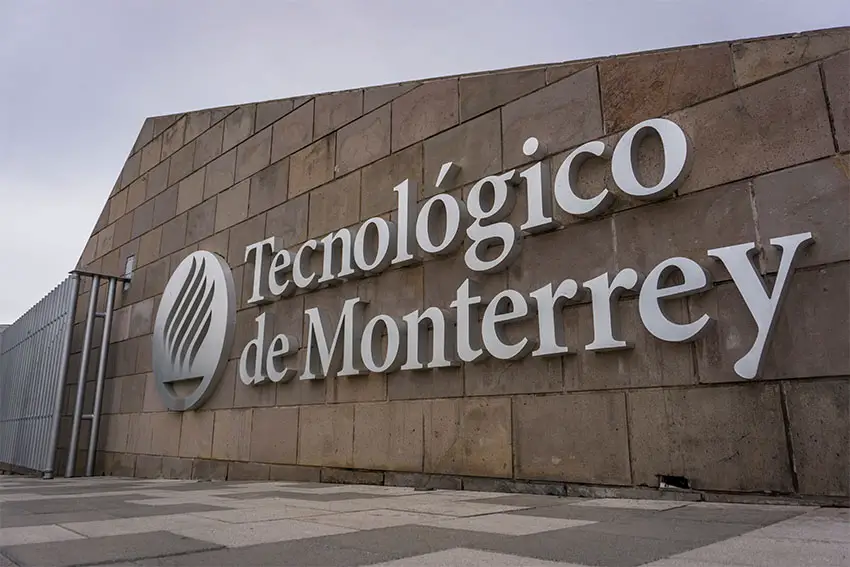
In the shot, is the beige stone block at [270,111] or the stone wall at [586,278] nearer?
the stone wall at [586,278]

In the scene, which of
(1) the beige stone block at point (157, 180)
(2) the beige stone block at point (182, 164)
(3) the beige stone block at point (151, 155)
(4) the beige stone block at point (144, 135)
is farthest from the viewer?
(4) the beige stone block at point (144, 135)

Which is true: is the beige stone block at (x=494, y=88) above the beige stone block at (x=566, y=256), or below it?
above

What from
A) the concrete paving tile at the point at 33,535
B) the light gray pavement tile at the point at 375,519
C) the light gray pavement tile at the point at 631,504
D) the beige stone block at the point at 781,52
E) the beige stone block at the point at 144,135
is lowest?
the concrete paving tile at the point at 33,535

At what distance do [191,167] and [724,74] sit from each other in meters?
8.94

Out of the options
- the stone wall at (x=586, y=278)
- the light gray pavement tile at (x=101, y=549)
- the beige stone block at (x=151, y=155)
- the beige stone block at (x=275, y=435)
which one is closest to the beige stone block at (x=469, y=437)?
the stone wall at (x=586, y=278)

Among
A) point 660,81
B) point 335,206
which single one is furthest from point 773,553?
point 335,206

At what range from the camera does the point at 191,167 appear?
11172mm

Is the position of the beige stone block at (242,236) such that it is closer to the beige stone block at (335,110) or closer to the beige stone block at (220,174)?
the beige stone block at (220,174)

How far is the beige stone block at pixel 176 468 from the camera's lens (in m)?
9.35

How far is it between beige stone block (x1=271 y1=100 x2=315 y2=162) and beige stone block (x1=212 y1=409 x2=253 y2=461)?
3.62m

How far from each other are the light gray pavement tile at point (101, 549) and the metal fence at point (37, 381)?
28.5 ft

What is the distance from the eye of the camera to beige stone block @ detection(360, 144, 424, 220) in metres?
7.11

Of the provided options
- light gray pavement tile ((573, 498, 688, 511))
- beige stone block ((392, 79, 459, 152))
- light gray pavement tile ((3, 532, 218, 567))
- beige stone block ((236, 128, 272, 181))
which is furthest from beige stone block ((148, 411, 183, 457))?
light gray pavement tile ((573, 498, 688, 511))

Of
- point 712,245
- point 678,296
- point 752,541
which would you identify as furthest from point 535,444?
point 752,541
